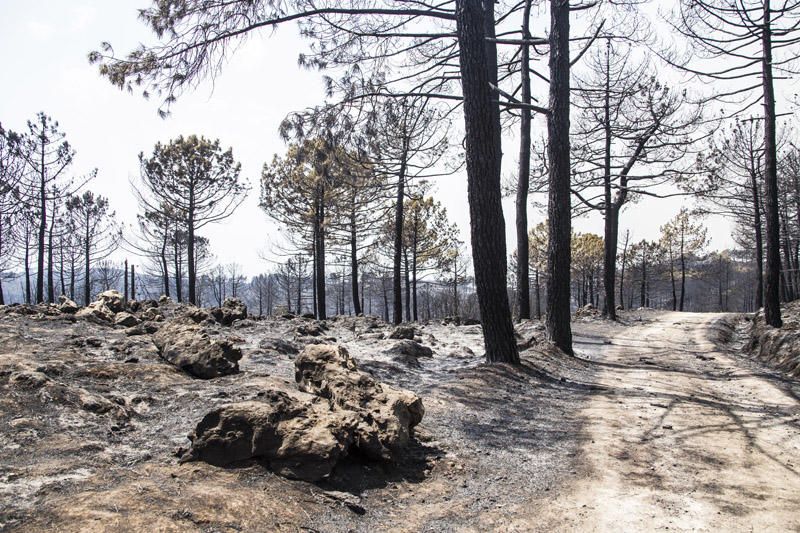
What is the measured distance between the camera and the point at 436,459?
12.6ft

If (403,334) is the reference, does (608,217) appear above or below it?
above

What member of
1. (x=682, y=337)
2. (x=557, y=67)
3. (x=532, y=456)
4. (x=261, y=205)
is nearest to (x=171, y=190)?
(x=261, y=205)

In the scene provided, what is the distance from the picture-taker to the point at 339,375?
450cm

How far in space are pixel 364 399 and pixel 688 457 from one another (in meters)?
2.61

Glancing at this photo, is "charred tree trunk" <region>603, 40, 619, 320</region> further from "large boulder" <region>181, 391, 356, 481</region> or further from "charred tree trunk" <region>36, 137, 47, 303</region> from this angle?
"charred tree trunk" <region>36, 137, 47, 303</region>

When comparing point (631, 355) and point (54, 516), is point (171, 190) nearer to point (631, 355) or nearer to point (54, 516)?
point (631, 355)

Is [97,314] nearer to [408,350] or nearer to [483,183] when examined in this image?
[408,350]

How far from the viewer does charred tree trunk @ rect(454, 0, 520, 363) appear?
6887 millimetres

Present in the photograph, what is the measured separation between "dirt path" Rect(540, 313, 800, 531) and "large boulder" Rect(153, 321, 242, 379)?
12.4ft

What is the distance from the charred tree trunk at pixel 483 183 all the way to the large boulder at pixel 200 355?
11.6 ft

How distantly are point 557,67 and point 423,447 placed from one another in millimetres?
7324

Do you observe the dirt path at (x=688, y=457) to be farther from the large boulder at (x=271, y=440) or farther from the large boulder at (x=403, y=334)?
the large boulder at (x=403, y=334)

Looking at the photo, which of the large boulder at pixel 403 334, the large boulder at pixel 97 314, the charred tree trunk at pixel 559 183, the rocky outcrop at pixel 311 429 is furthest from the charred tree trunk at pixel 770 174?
the large boulder at pixel 97 314

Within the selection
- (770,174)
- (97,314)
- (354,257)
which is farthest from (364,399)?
(354,257)
